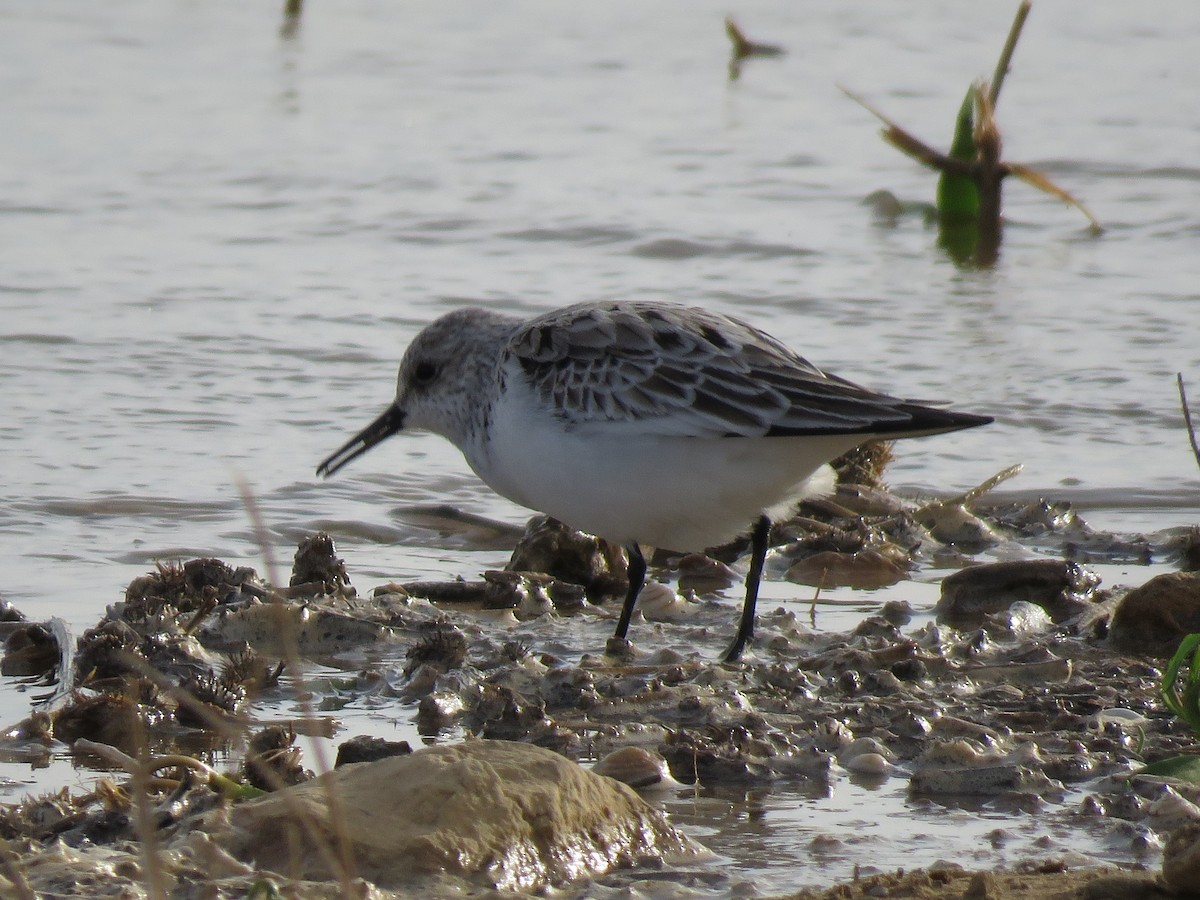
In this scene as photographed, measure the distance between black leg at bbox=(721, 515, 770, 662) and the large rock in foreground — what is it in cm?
151

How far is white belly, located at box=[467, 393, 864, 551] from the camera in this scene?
5.02m

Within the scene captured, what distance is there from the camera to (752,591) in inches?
205

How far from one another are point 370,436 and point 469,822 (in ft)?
9.78

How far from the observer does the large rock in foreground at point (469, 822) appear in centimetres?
329

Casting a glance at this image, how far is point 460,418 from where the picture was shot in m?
5.77

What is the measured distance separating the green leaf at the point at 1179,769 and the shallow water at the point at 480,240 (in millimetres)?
604

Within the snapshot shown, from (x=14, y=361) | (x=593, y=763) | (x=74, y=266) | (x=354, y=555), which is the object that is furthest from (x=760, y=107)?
(x=593, y=763)

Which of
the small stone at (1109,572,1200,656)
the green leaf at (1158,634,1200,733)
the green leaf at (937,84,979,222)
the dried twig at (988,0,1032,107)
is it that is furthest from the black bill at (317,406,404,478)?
the green leaf at (937,84,979,222)

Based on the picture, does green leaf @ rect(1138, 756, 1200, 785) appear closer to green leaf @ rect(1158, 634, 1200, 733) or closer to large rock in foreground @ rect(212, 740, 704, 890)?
green leaf @ rect(1158, 634, 1200, 733)

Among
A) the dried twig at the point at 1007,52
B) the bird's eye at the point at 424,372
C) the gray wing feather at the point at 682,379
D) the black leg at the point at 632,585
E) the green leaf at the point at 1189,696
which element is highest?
the dried twig at the point at 1007,52

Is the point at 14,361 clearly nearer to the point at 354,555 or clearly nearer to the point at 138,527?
the point at 138,527

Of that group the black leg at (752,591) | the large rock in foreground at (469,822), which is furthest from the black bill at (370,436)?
the large rock in foreground at (469,822)

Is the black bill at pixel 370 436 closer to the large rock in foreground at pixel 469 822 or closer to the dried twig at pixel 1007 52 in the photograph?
the large rock in foreground at pixel 469 822

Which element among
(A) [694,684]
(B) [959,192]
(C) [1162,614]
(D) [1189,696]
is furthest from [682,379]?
(B) [959,192]
